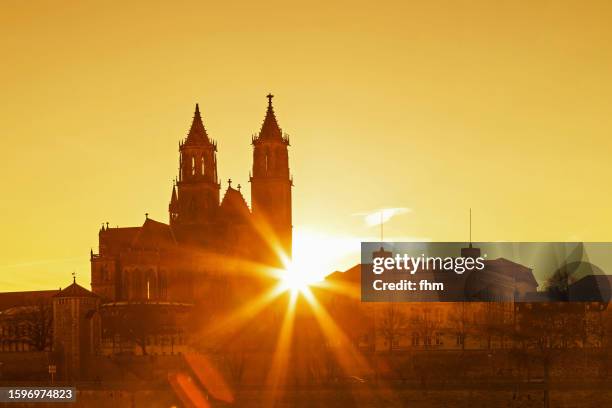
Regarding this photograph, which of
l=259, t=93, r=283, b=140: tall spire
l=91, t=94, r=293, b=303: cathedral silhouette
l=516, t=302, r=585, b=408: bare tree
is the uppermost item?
l=259, t=93, r=283, b=140: tall spire

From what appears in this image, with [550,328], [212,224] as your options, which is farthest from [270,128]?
[550,328]

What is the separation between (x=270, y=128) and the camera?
123500mm

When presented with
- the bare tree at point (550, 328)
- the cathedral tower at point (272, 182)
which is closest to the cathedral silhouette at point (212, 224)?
A: the cathedral tower at point (272, 182)

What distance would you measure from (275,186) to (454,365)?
31472mm

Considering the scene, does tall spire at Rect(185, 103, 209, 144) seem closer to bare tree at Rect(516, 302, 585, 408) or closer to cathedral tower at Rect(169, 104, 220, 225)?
cathedral tower at Rect(169, 104, 220, 225)

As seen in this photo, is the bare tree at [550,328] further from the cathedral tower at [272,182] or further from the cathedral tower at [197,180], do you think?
the cathedral tower at [197,180]

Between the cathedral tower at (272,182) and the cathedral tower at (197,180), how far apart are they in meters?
3.93

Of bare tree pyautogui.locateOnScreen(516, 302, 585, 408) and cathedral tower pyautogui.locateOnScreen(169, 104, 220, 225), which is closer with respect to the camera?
bare tree pyautogui.locateOnScreen(516, 302, 585, 408)

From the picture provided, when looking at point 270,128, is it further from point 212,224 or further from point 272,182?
point 212,224

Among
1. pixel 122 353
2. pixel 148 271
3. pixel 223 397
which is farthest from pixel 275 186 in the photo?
pixel 223 397

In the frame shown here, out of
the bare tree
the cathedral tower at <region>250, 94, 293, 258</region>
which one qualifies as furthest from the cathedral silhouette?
the bare tree

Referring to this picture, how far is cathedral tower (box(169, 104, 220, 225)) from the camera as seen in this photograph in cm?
→ 12144

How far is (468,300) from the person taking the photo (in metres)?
109

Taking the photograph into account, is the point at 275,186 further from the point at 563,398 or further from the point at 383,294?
the point at 563,398
